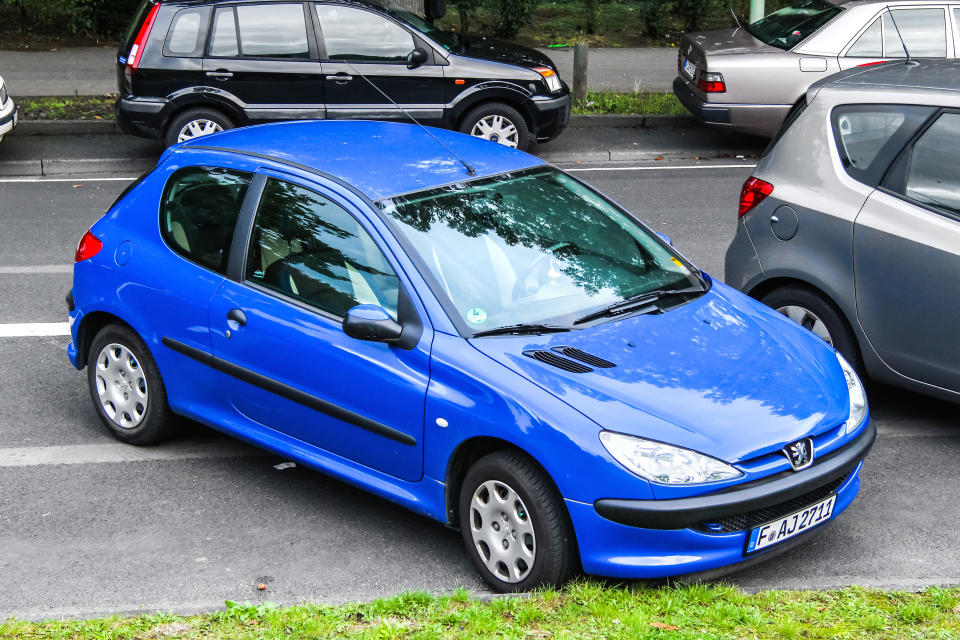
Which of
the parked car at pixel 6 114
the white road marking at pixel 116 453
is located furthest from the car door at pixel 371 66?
the white road marking at pixel 116 453

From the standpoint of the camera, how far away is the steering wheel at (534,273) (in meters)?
5.12

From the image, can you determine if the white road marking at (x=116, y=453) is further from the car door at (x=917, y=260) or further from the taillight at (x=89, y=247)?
the car door at (x=917, y=260)

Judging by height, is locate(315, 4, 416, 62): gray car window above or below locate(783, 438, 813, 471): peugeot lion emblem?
above

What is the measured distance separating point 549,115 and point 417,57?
1510 millimetres

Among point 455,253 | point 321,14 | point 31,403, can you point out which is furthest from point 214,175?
point 321,14

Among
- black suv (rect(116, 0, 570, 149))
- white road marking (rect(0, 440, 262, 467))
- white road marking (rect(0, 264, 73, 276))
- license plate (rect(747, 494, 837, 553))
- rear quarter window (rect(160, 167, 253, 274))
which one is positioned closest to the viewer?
license plate (rect(747, 494, 837, 553))

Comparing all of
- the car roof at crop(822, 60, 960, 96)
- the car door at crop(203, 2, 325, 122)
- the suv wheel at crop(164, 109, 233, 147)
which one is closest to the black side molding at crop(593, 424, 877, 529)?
the car roof at crop(822, 60, 960, 96)

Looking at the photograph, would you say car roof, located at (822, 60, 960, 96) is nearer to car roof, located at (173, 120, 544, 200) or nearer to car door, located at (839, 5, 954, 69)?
car roof, located at (173, 120, 544, 200)

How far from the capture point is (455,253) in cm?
513

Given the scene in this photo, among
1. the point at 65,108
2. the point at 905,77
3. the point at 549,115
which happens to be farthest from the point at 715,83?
the point at 65,108

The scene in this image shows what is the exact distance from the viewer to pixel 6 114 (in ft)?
40.4

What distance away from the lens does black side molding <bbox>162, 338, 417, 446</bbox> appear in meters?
4.96

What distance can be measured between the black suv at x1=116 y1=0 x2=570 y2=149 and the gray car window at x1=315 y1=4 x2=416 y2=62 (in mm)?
10

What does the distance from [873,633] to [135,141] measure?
1120 centimetres
